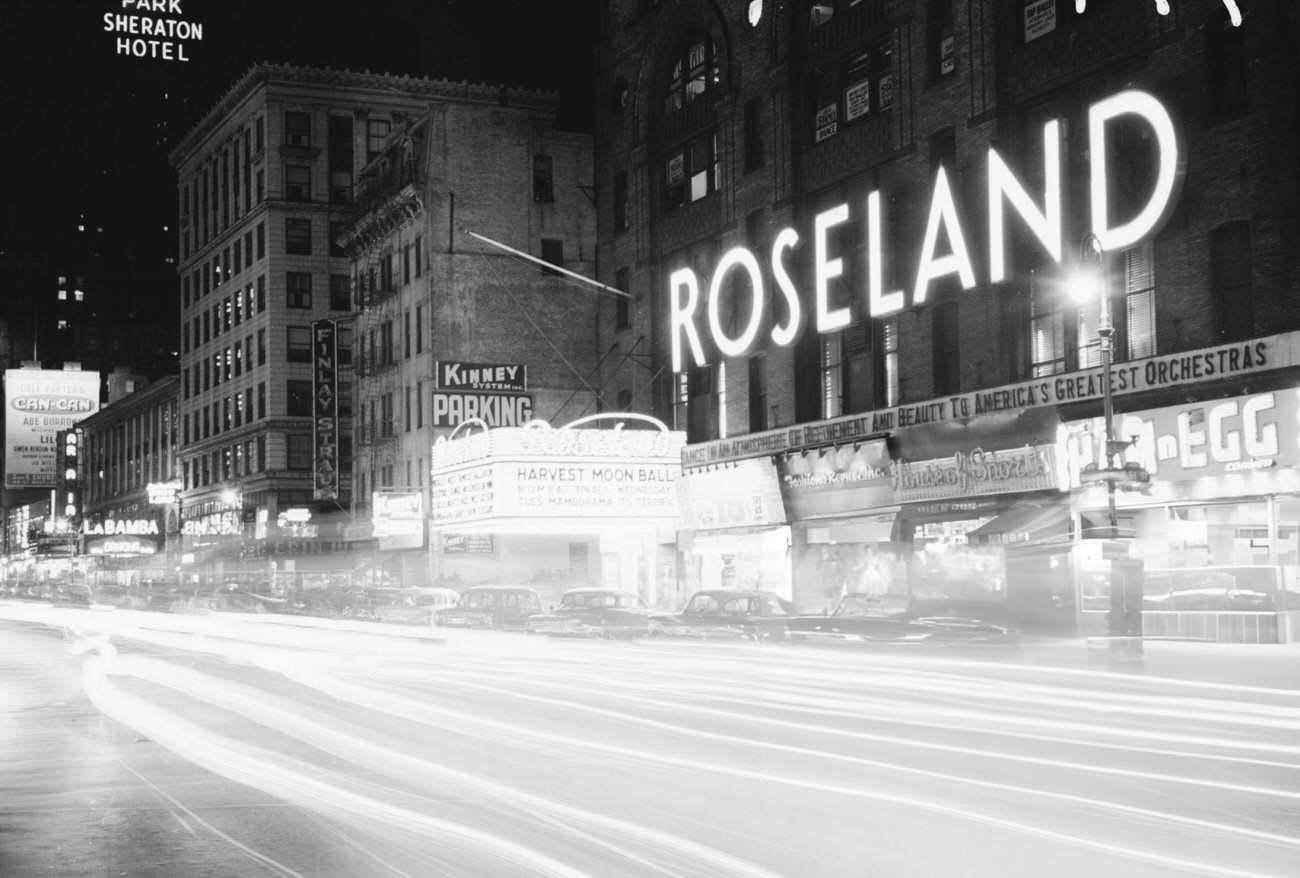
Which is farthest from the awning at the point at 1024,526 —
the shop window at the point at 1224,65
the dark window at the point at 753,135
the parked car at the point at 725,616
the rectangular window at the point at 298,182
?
the rectangular window at the point at 298,182

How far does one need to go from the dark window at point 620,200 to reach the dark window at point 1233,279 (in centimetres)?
2549

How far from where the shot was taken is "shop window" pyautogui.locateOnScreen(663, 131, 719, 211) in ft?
147

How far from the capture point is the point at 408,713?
1872 cm

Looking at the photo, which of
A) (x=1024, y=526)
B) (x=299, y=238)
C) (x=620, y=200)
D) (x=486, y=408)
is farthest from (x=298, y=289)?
(x=1024, y=526)

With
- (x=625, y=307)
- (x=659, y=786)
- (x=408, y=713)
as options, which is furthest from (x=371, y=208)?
(x=659, y=786)

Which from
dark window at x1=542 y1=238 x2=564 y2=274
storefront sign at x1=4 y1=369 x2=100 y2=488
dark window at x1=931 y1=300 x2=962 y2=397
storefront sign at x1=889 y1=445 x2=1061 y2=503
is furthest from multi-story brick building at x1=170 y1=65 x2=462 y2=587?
dark window at x1=931 y1=300 x2=962 y2=397

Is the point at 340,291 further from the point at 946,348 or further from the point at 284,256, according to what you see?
the point at 946,348

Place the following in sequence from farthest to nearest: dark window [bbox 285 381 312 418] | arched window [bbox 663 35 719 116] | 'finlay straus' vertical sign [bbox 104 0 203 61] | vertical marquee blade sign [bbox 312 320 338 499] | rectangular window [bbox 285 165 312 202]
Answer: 1. 'finlay straus' vertical sign [bbox 104 0 203 61]
2. rectangular window [bbox 285 165 312 202]
3. dark window [bbox 285 381 312 418]
4. vertical marquee blade sign [bbox 312 320 338 499]
5. arched window [bbox 663 35 719 116]

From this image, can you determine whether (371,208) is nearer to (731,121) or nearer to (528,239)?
(528,239)

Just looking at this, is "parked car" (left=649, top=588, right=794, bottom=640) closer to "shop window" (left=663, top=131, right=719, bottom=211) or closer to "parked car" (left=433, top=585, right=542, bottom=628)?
"parked car" (left=433, top=585, right=542, bottom=628)

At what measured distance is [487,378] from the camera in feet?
159

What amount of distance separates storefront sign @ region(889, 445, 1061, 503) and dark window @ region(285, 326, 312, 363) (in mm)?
56694

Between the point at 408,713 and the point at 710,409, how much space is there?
88.3 feet

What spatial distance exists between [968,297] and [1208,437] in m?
7.58
